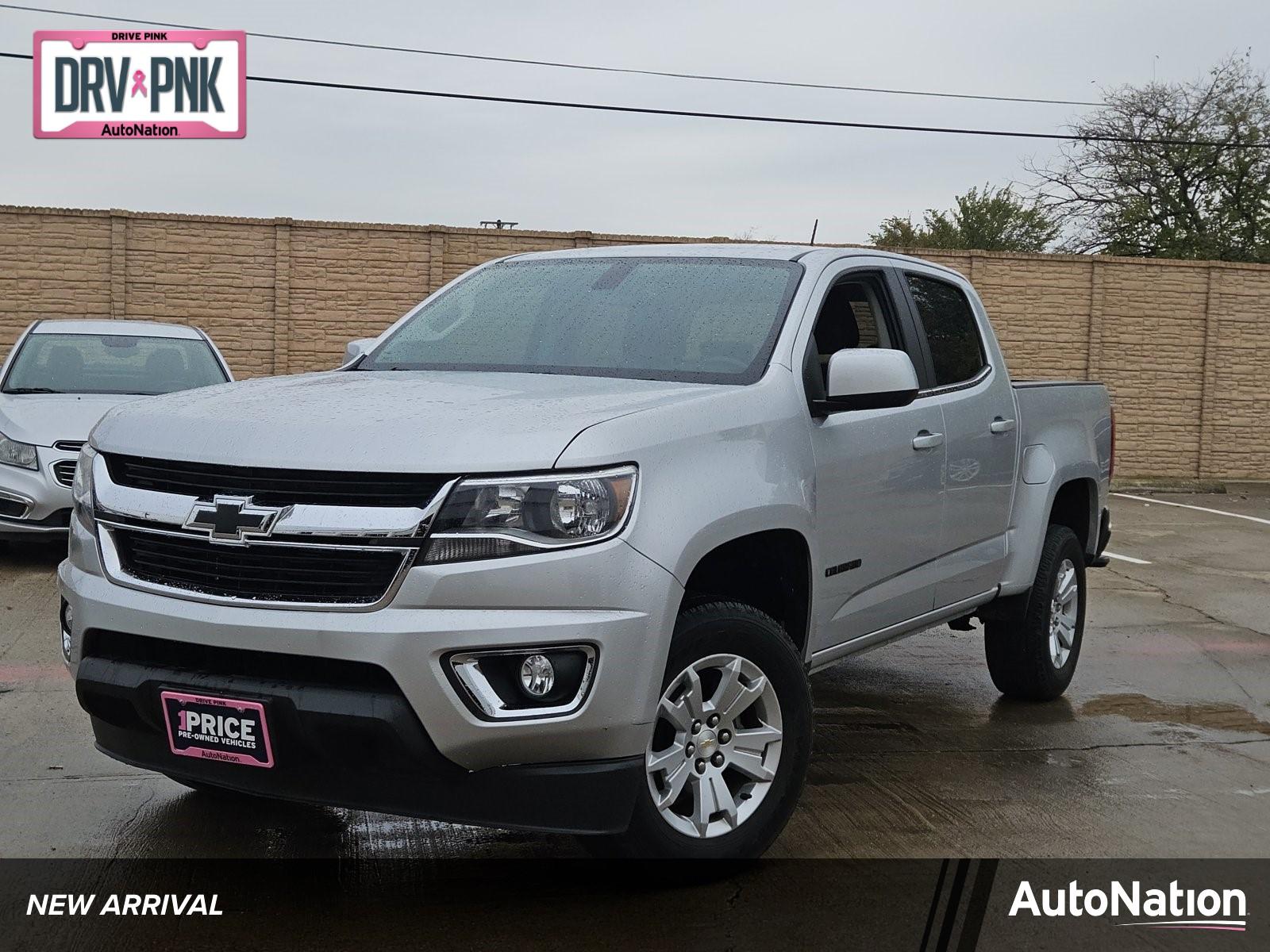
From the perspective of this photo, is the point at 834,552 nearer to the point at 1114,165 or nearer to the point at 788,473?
the point at 788,473

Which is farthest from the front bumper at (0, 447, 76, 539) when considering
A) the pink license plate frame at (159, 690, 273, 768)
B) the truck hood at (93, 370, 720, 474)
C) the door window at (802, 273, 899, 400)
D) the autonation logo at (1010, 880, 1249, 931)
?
the autonation logo at (1010, 880, 1249, 931)

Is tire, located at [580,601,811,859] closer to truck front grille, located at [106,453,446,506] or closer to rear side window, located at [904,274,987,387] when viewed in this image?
truck front grille, located at [106,453,446,506]

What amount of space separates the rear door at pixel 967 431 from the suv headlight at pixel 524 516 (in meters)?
2.09

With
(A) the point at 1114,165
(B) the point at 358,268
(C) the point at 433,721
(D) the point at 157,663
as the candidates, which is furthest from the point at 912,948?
(A) the point at 1114,165

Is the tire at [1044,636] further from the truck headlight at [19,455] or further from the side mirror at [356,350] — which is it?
the truck headlight at [19,455]

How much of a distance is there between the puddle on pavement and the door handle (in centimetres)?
199

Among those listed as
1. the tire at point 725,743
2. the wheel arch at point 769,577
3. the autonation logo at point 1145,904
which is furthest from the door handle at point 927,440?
the autonation logo at point 1145,904

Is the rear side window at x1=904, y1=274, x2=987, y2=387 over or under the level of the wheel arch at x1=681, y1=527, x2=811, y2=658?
over

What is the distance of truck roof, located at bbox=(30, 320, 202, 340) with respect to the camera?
1100 cm

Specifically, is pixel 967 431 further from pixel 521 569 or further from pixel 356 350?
pixel 521 569

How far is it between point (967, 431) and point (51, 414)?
6.67m

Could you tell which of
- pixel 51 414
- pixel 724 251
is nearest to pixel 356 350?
pixel 724 251

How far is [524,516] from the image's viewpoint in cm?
337

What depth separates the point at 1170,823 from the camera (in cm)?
470
